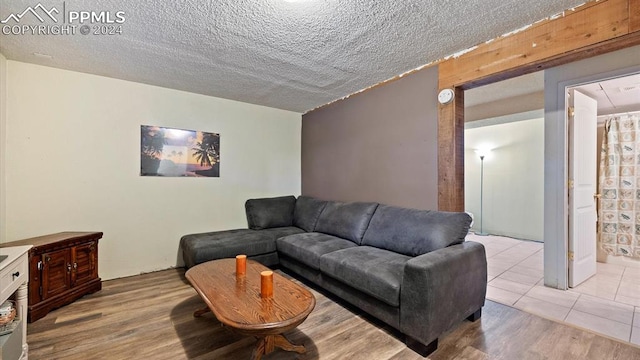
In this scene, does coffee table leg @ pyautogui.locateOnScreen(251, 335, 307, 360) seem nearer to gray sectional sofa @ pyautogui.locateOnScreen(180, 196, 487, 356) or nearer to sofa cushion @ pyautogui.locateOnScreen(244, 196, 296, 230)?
gray sectional sofa @ pyautogui.locateOnScreen(180, 196, 487, 356)

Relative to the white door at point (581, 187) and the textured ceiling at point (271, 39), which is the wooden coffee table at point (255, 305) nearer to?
the textured ceiling at point (271, 39)

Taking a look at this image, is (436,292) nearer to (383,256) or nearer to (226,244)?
(383,256)

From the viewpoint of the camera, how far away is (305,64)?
264cm

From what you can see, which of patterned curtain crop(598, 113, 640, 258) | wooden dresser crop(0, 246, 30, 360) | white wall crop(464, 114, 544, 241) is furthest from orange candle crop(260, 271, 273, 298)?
white wall crop(464, 114, 544, 241)

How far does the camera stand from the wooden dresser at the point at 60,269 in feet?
7.06

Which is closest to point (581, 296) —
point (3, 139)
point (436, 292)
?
point (436, 292)

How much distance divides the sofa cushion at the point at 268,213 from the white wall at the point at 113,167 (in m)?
0.21

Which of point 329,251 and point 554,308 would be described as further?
point 329,251

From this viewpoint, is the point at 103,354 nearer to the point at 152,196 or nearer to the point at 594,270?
the point at 152,196

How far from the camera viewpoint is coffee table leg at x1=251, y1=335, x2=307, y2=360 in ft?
5.07

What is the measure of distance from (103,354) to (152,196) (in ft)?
6.40

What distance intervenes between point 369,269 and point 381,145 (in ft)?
5.56

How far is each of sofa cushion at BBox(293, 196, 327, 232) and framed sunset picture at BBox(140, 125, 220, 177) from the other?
1304 millimetres

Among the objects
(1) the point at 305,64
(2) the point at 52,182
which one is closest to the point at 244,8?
(1) the point at 305,64
